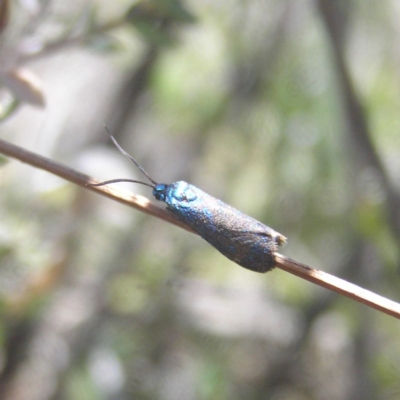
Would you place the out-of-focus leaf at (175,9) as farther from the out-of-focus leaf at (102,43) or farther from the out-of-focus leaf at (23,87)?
the out-of-focus leaf at (23,87)

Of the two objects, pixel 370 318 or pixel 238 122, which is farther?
pixel 238 122

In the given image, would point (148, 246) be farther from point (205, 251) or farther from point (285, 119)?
point (285, 119)

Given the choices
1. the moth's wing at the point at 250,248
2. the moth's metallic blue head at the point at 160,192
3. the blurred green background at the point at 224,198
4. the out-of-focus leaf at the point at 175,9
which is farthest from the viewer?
the blurred green background at the point at 224,198

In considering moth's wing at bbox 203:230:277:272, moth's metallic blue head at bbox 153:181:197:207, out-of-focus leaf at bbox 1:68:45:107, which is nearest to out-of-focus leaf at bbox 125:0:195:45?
out-of-focus leaf at bbox 1:68:45:107

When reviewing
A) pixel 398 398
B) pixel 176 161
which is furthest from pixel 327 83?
pixel 398 398

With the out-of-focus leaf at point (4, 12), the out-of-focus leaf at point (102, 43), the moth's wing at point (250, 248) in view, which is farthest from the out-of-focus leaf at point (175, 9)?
the moth's wing at point (250, 248)

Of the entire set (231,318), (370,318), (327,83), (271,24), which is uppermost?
(271,24)

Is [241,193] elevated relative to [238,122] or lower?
lower
